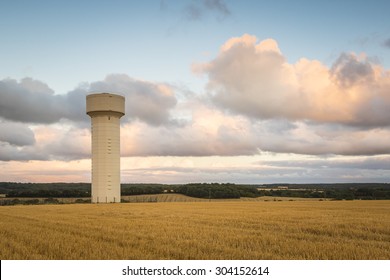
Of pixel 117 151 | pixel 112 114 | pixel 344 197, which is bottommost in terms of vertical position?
pixel 344 197

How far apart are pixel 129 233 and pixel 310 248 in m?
9.18

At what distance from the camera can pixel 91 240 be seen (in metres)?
18.0

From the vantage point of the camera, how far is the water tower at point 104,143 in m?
67.4

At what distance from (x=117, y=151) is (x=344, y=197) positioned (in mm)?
56720

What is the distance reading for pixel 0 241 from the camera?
18.4 meters

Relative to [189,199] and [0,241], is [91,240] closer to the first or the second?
[0,241]

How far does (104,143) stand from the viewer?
68250 millimetres

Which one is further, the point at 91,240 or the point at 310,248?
the point at 91,240

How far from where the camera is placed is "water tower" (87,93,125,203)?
67438 millimetres

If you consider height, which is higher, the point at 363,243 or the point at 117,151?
the point at 117,151

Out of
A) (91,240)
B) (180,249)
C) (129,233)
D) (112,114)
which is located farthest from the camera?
(112,114)
